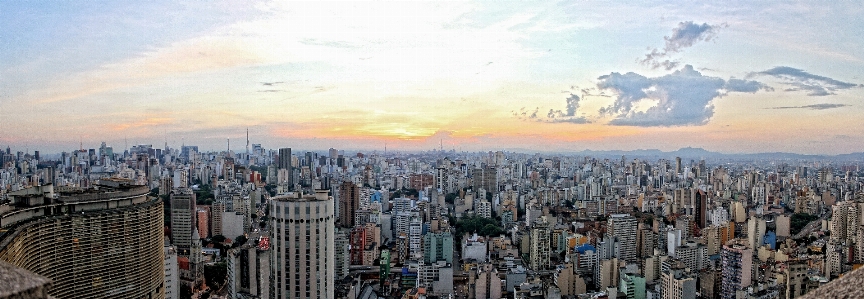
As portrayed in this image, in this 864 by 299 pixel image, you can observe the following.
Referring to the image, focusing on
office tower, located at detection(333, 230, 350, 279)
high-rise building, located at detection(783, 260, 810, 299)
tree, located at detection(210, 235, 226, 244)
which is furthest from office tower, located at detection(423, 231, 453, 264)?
high-rise building, located at detection(783, 260, 810, 299)

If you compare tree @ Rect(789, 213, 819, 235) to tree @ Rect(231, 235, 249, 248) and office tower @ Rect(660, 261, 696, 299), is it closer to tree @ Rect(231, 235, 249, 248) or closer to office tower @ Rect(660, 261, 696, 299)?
office tower @ Rect(660, 261, 696, 299)

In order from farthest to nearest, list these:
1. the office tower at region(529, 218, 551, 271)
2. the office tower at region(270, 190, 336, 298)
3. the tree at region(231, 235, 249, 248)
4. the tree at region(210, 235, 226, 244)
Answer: the tree at region(210, 235, 226, 244)
the tree at region(231, 235, 249, 248)
the office tower at region(529, 218, 551, 271)
the office tower at region(270, 190, 336, 298)

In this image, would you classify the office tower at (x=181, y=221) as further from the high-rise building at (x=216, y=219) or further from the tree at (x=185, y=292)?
the tree at (x=185, y=292)

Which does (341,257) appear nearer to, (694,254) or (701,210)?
(694,254)

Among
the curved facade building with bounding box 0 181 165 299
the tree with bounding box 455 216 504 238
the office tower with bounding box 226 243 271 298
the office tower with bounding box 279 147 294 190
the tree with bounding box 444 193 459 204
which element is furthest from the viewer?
the office tower with bounding box 279 147 294 190

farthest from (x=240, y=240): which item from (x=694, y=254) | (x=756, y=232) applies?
(x=756, y=232)
